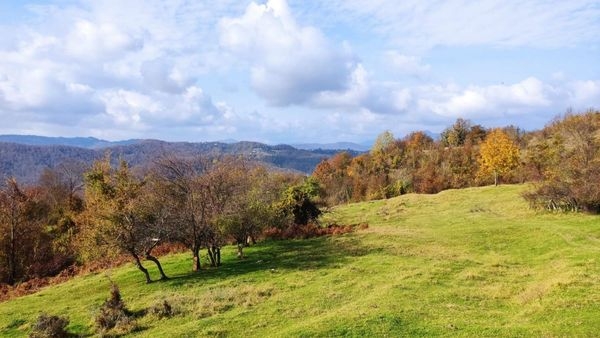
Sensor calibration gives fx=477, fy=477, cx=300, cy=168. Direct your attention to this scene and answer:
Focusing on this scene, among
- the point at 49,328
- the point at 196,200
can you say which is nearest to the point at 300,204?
the point at 196,200

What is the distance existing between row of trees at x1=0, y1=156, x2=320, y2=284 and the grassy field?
2.75m

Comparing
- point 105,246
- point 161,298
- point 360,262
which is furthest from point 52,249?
point 360,262

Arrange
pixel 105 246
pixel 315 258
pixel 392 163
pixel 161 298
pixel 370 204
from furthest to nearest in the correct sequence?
pixel 392 163
pixel 370 204
pixel 315 258
pixel 105 246
pixel 161 298

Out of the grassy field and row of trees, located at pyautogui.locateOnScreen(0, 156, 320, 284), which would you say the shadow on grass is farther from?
row of trees, located at pyautogui.locateOnScreen(0, 156, 320, 284)

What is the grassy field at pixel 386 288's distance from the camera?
19344 mm

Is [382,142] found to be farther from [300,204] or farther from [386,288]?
[386,288]

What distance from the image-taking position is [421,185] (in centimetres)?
11162

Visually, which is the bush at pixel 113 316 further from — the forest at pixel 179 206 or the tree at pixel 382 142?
the tree at pixel 382 142

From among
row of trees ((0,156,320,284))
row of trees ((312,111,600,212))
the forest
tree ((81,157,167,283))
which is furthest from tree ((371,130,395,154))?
tree ((81,157,167,283))

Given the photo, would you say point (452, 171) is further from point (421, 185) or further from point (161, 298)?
point (161, 298)

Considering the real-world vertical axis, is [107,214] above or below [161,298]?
above

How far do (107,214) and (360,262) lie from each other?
17783 millimetres

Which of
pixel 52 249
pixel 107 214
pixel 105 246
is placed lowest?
pixel 52 249

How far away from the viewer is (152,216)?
3531cm
